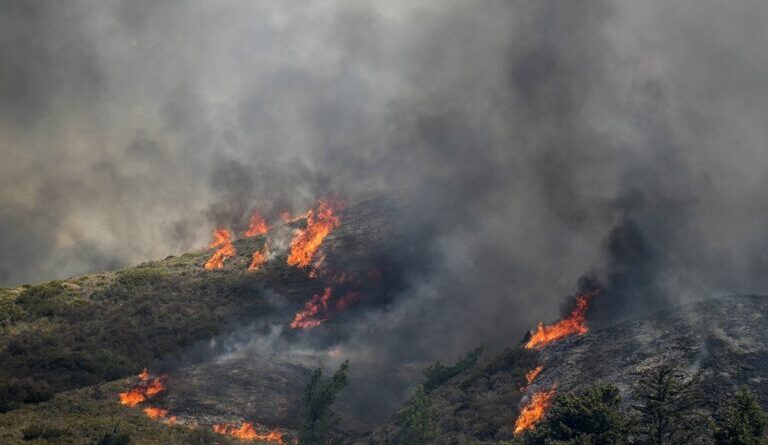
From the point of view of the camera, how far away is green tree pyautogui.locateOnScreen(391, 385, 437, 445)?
39.7 metres

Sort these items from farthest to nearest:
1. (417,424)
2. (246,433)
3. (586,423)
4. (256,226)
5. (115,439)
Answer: (256,226)
(246,433)
(417,424)
(115,439)
(586,423)

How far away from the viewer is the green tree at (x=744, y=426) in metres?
25.2

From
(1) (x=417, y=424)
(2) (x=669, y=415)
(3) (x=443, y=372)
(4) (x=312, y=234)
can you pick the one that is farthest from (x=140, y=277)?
(2) (x=669, y=415)

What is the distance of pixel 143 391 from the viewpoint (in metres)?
50.9

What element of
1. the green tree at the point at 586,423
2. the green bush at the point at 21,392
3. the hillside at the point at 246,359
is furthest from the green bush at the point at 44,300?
the green tree at the point at 586,423

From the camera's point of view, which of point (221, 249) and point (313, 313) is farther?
point (221, 249)

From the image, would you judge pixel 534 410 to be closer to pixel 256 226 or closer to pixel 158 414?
pixel 158 414

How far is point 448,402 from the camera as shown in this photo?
5012 cm

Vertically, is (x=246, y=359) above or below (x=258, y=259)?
below

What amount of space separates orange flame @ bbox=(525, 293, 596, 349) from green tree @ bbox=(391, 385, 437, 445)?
19813 mm

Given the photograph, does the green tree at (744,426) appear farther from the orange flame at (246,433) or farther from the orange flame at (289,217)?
the orange flame at (289,217)

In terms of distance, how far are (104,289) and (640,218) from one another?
75128 millimetres

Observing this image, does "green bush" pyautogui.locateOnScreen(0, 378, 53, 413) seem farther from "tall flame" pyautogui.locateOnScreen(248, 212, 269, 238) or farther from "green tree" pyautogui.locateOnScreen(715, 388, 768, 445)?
"tall flame" pyautogui.locateOnScreen(248, 212, 269, 238)

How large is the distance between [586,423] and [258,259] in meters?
68.0
